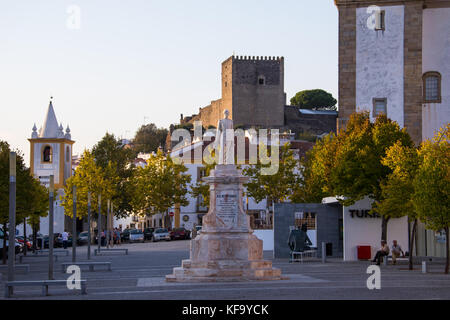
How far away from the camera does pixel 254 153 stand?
8838cm

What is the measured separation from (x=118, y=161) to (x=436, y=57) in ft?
158

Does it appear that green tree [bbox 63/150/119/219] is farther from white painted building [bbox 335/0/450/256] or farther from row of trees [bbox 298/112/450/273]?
white painted building [bbox 335/0/450/256]

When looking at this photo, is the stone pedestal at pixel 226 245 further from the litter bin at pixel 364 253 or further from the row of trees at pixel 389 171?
the litter bin at pixel 364 253

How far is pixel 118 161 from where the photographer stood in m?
91.6

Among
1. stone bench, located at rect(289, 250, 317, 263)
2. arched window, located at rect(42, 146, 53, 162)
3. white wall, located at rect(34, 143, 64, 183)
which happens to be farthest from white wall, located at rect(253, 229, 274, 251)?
arched window, located at rect(42, 146, 53, 162)

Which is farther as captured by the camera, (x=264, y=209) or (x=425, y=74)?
(x=264, y=209)

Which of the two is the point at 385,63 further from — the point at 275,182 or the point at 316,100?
the point at 316,100

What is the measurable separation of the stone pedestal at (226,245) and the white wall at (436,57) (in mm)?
24404

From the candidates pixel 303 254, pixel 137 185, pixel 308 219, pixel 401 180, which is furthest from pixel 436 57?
pixel 137 185

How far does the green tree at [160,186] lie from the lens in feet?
270

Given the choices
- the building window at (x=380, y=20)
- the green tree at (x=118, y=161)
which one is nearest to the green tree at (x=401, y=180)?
the building window at (x=380, y=20)
